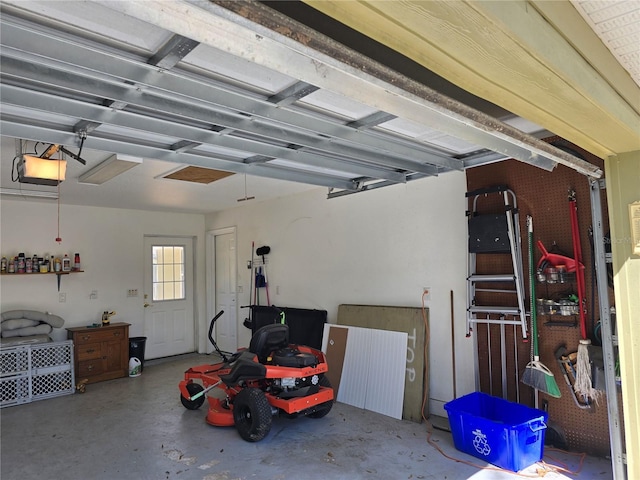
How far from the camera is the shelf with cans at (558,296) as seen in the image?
3.10 metres

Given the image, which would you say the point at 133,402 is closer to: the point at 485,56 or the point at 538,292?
the point at 538,292

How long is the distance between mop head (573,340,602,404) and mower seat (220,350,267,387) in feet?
8.16

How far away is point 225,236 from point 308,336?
284cm

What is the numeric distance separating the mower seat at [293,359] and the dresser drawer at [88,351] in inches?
133

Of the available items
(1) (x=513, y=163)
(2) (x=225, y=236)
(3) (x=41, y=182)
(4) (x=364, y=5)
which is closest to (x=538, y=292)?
(1) (x=513, y=163)

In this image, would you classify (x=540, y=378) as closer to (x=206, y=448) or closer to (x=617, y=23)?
(x=617, y=23)

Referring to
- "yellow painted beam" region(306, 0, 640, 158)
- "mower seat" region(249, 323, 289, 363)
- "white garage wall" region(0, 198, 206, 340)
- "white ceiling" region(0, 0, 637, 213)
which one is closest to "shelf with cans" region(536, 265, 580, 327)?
"white ceiling" region(0, 0, 637, 213)

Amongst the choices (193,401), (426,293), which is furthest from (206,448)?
(426,293)

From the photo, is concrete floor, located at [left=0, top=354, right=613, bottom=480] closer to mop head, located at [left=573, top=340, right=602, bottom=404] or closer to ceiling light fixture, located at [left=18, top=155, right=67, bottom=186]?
mop head, located at [left=573, top=340, right=602, bottom=404]

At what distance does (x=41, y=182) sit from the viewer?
309 cm

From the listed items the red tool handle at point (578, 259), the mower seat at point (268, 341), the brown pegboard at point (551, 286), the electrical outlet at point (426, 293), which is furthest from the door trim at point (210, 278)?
the red tool handle at point (578, 259)

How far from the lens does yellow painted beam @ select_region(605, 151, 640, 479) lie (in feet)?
7.70

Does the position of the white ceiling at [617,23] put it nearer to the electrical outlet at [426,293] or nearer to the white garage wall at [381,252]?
the white garage wall at [381,252]

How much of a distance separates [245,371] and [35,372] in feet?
10.4
